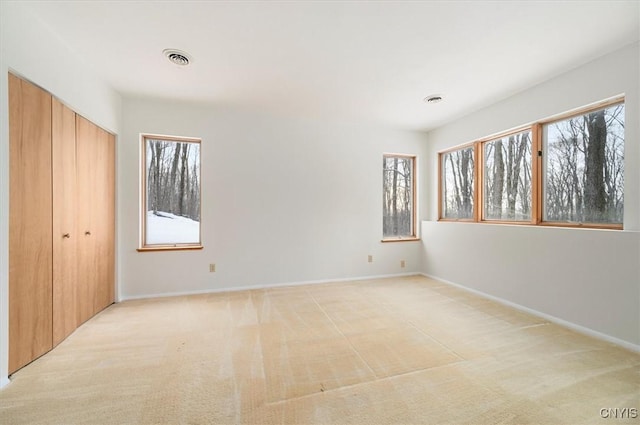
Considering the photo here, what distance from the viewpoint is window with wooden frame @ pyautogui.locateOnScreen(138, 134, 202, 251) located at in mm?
3381

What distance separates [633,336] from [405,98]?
308cm

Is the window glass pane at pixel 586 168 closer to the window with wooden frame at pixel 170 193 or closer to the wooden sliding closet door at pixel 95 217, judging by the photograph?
the window with wooden frame at pixel 170 193

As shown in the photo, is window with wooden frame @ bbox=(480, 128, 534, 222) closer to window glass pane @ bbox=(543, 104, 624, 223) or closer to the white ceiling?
window glass pane @ bbox=(543, 104, 624, 223)

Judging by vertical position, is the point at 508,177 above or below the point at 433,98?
below

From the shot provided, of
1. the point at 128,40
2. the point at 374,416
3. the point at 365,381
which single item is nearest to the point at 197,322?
the point at 365,381

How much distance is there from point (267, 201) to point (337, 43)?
2251mm

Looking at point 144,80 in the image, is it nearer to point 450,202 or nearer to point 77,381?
point 77,381

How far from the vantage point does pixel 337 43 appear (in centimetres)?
211

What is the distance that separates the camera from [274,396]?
60.8 inches

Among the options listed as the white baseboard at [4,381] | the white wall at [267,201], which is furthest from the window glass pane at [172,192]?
the white baseboard at [4,381]

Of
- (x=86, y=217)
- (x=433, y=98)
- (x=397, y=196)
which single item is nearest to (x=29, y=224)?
(x=86, y=217)

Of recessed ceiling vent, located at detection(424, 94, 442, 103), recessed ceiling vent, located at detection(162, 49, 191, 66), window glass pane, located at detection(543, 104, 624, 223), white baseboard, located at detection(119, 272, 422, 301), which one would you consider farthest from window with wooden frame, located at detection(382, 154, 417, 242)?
recessed ceiling vent, located at detection(162, 49, 191, 66)

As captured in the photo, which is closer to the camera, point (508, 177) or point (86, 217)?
point (86, 217)

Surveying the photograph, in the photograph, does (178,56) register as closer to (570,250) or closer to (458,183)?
(458,183)
